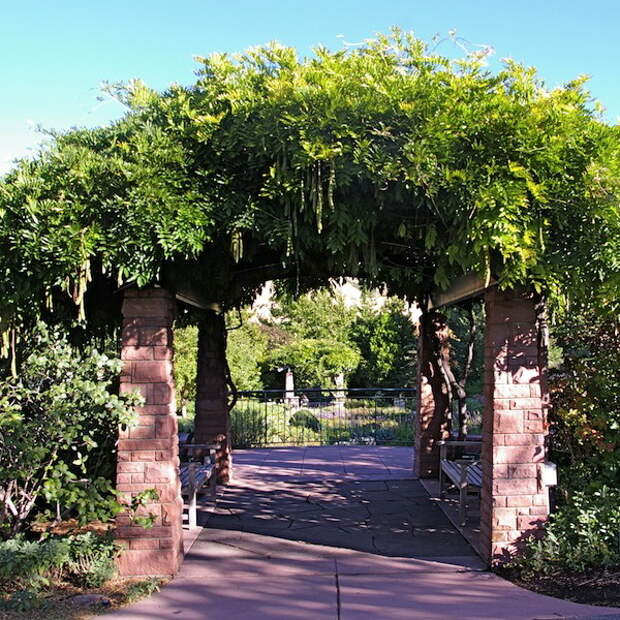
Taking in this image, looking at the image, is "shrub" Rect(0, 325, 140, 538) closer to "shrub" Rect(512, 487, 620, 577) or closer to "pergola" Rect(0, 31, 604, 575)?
"pergola" Rect(0, 31, 604, 575)

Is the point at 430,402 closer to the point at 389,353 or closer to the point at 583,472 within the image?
the point at 583,472

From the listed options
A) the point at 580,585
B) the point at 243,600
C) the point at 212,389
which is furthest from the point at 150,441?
the point at 212,389

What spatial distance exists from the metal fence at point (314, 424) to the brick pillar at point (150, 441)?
6.23 meters

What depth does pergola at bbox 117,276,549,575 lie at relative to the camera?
14.0 feet

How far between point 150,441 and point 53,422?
2.12 ft

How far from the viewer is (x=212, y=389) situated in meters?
7.35

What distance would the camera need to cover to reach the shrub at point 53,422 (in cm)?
404

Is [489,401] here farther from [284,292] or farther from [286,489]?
[286,489]

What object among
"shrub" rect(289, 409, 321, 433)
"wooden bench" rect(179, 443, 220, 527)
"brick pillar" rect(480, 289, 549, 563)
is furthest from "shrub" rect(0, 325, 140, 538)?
"shrub" rect(289, 409, 321, 433)

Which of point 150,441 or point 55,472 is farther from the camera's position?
point 150,441

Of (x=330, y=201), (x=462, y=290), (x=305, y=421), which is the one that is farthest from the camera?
→ (x=305, y=421)

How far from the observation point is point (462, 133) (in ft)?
12.3

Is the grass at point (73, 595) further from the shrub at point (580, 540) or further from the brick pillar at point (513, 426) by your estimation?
the shrub at point (580, 540)

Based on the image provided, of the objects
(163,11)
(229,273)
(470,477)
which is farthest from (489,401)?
(163,11)
